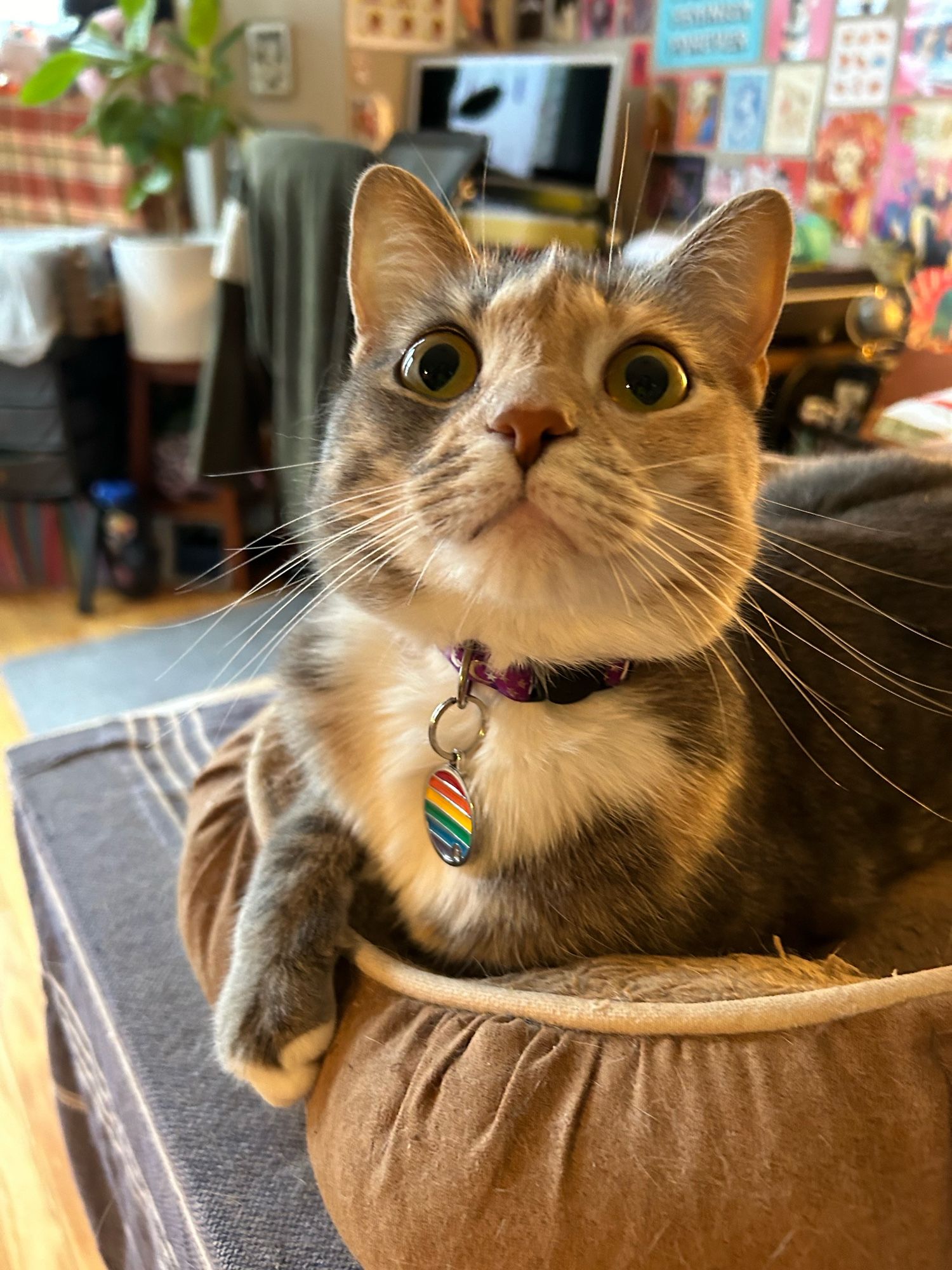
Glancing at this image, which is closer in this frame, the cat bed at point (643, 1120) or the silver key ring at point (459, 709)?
the cat bed at point (643, 1120)

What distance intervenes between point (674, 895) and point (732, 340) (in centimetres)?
48

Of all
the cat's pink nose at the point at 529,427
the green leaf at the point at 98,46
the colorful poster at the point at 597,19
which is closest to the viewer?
the cat's pink nose at the point at 529,427

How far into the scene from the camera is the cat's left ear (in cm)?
79

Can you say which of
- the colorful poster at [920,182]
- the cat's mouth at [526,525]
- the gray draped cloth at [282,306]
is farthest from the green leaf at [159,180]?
the cat's mouth at [526,525]

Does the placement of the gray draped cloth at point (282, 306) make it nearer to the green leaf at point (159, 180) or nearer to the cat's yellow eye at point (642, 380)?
the green leaf at point (159, 180)

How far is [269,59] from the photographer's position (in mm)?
3311

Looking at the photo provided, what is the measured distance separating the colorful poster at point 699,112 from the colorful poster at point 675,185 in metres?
0.04

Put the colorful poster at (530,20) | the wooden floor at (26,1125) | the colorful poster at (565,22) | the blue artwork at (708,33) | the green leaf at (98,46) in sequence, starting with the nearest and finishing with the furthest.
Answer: the wooden floor at (26,1125)
the blue artwork at (708,33)
the green leaf at (98,46)
the colorful poster at (565,22)
the colorful poster at (530,20)

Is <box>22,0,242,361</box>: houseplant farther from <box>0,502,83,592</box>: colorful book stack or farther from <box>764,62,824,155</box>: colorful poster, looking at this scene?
<box>764,62,824,155</box>: colorful poster

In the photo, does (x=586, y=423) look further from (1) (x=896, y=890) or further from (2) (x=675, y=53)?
(2) (x=675, y=53)

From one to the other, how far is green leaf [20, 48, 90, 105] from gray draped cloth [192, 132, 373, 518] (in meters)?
0.61

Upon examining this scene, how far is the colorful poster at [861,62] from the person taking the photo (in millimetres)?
2041

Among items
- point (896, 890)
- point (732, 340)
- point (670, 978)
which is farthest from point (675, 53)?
point (670, 978)

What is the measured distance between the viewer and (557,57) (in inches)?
108
